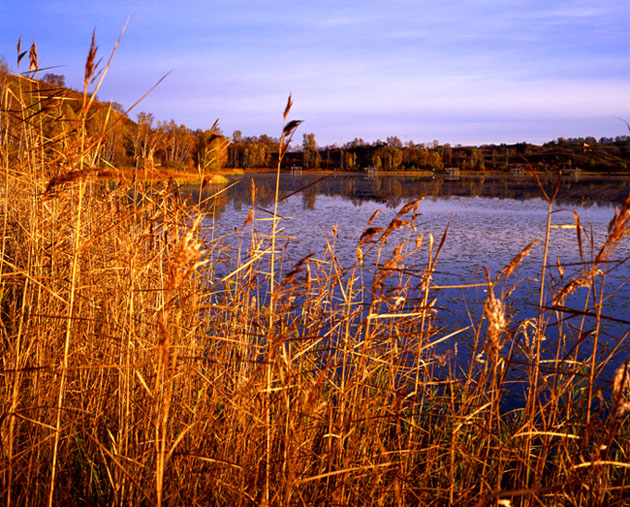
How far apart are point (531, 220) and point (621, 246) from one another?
631 centimetres

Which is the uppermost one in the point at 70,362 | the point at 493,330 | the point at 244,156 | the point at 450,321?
the point at 244,156

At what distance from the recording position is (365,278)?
28.8ft

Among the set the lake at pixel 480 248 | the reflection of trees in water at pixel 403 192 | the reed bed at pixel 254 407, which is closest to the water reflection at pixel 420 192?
the reflection of trees in water at pixel 403 192

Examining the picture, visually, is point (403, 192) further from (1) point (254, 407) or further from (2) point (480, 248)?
(1) point (254, 407)

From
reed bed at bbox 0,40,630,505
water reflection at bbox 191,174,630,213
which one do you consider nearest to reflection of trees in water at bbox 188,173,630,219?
water reflection at bbox 191,174,630,213

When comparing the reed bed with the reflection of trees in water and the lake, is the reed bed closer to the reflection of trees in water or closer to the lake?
the lake

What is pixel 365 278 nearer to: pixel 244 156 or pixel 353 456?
pixel 353 456

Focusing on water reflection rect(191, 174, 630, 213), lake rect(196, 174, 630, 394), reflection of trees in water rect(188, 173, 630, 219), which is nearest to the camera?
lake rect(196, 174, 630, 394)

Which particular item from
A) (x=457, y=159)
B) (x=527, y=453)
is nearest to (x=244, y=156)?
(x=457, y=159)

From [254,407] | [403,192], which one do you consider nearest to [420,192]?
[403,192]

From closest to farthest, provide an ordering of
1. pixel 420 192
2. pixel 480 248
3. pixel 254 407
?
1. pixel 254 407
2. pixel 480 248
3. pixel 420 192

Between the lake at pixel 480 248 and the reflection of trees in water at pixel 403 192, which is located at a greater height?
the reflection of trees in water at pixel 403 192

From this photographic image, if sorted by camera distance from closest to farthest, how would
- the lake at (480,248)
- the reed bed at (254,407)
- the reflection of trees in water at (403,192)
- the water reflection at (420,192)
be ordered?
1. the reed bed at (254,407)
2. the lake at (480,248)
3. the reflection of trees in water at (403,192)
4. the water reflection at (420,192)

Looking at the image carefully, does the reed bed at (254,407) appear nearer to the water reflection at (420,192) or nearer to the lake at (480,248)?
the lake at (480,248)
